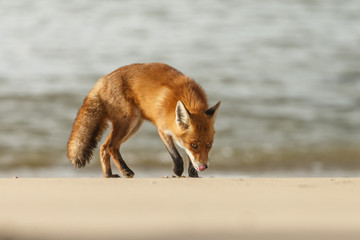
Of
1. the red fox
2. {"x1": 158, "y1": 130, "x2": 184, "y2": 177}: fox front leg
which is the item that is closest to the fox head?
the red fox

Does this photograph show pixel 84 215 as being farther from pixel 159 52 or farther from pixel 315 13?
pixel 315 13

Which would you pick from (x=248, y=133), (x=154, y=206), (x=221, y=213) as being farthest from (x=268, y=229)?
(x=248, y=133)

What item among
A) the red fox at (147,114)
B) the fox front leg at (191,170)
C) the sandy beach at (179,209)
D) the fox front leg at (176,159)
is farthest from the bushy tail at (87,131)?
the fox front leg at (191,170)

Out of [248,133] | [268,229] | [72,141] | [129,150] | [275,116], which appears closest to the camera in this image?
[268,229]

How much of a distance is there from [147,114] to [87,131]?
600mm

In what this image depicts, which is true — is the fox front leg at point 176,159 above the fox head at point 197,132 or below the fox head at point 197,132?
below

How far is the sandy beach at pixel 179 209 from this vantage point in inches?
125

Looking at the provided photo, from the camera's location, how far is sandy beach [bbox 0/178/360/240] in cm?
318

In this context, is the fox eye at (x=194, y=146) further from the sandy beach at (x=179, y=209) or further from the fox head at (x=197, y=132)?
the sandy beach at (x=179, y=209)

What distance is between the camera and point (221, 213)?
3531mm

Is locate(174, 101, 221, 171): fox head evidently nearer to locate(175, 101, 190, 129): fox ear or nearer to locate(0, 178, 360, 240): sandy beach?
locate(175, 101, 190, 129): fox ear

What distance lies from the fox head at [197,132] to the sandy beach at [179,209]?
1.19ft

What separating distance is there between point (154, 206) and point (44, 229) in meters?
0.78

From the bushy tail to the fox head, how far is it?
86cm
